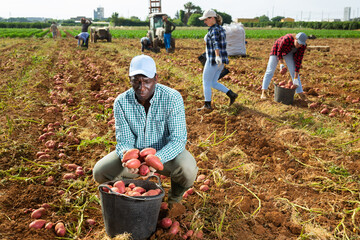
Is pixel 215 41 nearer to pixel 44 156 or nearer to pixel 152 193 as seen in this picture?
pixel 44 156

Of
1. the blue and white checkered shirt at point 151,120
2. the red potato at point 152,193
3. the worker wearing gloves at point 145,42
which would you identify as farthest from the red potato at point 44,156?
the worker wearing gloves at point 145,42

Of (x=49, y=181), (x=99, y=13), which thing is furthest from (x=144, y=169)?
(x=99, y=13)

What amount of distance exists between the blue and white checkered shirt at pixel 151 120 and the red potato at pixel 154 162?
0.27m

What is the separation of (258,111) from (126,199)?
377cm

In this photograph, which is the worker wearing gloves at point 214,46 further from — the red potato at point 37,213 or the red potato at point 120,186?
the red potato at point 37,213

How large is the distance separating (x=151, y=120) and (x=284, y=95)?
3.72 metres

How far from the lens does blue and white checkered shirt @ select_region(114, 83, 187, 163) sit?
232 centimetres

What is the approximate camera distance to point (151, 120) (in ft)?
7.70

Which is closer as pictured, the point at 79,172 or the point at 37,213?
the point at 37,213

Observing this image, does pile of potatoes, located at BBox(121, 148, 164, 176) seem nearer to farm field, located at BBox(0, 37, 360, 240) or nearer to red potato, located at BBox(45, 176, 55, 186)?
farm field, located at BBox(0, 37, 360, 240)

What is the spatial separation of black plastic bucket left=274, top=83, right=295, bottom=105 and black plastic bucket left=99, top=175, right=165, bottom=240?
3.98 m

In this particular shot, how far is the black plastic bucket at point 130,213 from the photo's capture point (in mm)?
1909

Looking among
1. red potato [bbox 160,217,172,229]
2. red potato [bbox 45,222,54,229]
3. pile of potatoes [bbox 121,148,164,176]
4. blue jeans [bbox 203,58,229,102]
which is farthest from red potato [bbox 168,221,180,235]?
blue jeans [bbox 203,58,229,102]

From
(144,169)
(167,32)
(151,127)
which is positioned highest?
(167,32)
